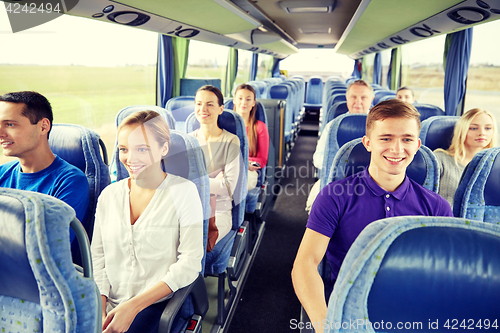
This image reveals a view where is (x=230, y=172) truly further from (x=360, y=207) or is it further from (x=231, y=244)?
(x=360, y=207)

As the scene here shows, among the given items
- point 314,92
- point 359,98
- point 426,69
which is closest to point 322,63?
point 314,92

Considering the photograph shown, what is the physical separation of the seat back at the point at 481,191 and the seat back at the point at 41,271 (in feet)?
5.53

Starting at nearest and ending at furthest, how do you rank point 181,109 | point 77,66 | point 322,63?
point 77,66
point 181,109
point 322,63

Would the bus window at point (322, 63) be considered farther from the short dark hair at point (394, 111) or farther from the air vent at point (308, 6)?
the short dark hair at point (394, 111)

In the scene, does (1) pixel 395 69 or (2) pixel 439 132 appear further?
(1) pixel 395 69

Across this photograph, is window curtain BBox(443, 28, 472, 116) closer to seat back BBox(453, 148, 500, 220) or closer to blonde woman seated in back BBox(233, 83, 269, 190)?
blonde woman seated in back BBox(233, 83, 269, 190)

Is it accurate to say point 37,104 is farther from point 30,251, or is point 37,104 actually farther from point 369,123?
Result: point 369,123

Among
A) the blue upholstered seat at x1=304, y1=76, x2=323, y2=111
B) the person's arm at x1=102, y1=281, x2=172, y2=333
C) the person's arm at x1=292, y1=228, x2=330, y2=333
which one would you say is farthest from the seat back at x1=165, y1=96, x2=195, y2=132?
the blue upholstered seat at x1=304, y1=76, x2=323, y2=111

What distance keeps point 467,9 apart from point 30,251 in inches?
141

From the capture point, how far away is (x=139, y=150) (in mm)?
1438

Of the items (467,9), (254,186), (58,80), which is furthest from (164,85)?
(467,9)

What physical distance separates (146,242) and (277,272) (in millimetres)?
1857

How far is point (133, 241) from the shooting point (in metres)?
1.44

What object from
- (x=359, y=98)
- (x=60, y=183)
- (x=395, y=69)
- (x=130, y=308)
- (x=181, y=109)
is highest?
(x=395, y=69)
